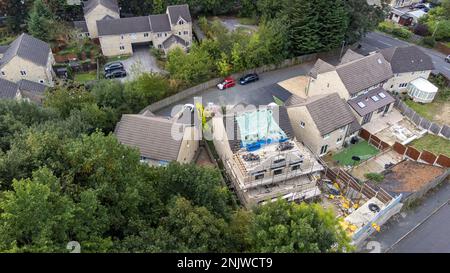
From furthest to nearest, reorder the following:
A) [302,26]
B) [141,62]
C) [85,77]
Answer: [141,62]
[85,77]
[302,26]

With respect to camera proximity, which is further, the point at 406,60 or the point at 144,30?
the point at 144,30

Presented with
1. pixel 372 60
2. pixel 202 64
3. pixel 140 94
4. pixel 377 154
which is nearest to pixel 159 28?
pixel 202 64

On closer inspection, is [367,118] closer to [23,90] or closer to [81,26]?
[23,90]

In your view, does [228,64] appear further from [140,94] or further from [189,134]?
[189,134]

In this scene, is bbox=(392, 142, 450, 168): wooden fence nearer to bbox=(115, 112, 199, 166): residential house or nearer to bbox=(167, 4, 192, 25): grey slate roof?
bbox=(115, 112, 199, 166): residential house

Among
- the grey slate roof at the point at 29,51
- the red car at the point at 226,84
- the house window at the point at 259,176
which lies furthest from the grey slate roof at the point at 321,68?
the grey slate roof at the point at 29,51

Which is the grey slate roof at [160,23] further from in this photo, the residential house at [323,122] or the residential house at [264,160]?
the residential house at [264,160]

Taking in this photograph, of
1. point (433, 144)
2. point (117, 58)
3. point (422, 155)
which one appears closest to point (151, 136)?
point (422, 155)
